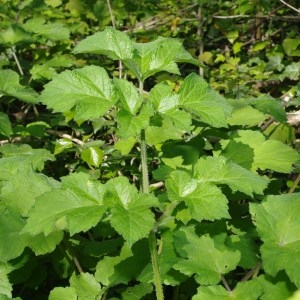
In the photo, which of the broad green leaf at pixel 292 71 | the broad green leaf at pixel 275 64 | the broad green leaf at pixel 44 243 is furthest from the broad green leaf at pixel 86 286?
the broad green leaf at pixel 275 64

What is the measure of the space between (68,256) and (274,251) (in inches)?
30.7

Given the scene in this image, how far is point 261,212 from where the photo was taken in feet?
4.42

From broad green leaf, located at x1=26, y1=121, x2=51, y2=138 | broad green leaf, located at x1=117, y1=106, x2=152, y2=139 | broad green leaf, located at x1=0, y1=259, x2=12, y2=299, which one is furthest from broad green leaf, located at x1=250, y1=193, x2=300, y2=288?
broad green leaf, located at x1=26, y1=121, x2=51, y2=138

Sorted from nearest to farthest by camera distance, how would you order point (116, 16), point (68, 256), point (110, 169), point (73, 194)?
point (73, 194) → point (68, 256) → point (110, 169) → point (116, 16)

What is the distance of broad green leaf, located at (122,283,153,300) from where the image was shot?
5.06 ft

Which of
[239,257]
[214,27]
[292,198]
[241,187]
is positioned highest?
[241,187]

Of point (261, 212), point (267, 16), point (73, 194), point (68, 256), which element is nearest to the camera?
point (73, 194)

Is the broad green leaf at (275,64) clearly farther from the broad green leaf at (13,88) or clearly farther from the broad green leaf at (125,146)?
the broad green leaf at (13,88)

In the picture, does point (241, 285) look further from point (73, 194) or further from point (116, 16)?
point (116, 16)

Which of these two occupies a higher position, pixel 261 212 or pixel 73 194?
pixel 73 194

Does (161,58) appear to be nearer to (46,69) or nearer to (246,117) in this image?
(246,117)

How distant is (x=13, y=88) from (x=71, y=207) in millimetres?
1272

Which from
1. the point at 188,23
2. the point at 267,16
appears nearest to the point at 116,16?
the point at 188,23

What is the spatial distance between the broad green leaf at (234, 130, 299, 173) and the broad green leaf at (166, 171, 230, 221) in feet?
1.77
